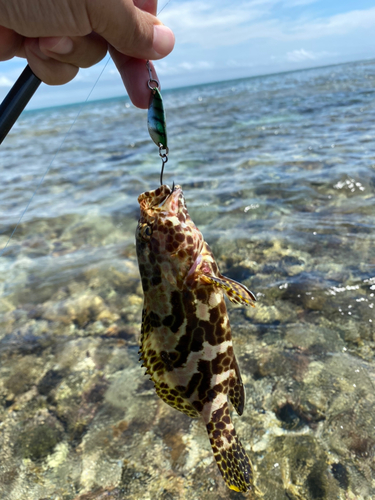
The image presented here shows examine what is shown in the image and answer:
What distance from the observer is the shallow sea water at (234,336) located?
4383 millimetres

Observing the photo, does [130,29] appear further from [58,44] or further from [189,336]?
[189,336]

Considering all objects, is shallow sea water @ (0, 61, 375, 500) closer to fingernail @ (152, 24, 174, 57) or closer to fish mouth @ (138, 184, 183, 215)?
fish mouth @ (138, 184, 183, 215)

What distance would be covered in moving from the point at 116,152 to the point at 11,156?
8.03 m

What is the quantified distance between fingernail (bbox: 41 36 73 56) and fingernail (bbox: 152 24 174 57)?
2.37ft

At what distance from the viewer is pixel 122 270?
27.5ft

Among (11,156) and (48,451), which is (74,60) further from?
(11,156)

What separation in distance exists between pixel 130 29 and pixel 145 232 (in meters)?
1.61

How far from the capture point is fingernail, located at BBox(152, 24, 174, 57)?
3125 mm

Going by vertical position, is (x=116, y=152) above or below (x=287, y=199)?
below

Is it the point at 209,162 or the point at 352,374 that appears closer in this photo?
the point at 352,374

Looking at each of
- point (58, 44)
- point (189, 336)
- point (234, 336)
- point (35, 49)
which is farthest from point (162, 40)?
point (234, 336)

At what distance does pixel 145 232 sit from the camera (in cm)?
353

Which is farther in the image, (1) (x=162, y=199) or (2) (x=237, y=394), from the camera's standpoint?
(1) (x=162, y=199)

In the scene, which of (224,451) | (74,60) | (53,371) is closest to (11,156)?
(53,371)
